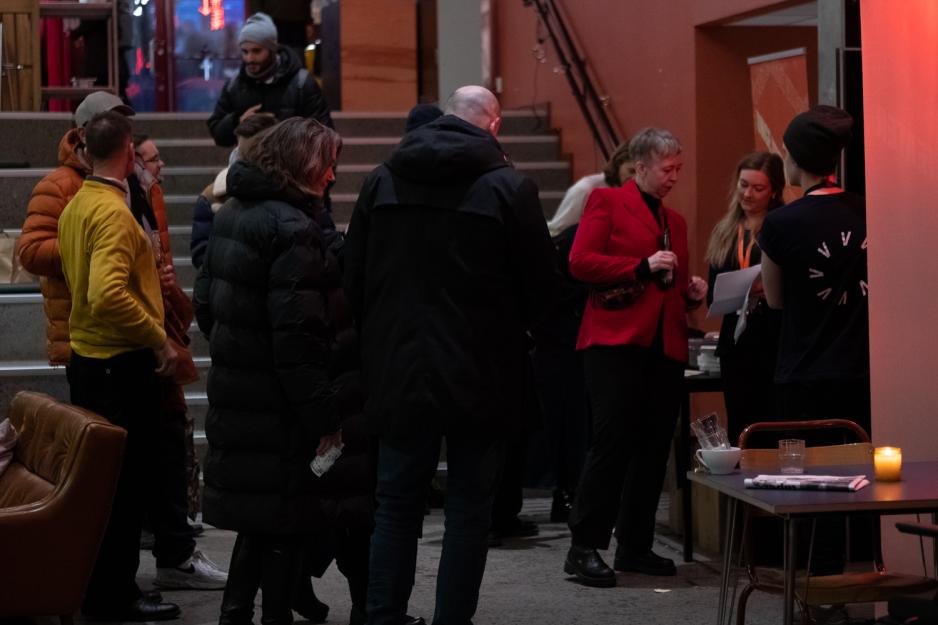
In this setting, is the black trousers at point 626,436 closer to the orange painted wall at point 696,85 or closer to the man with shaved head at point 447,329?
the man with shaved head at point 447,329

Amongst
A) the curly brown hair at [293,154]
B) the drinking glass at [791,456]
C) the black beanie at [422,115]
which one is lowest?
the drinking glass at [791,456]

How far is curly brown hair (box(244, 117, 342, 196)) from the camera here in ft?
15.8

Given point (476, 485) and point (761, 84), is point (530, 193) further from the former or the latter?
point (761, 84)

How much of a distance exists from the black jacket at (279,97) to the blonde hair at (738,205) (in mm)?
3000

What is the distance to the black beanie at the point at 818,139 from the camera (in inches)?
209

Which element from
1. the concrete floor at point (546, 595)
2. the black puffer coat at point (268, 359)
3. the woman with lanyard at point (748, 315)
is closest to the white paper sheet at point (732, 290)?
the woman with lanyard at point (748, 315)

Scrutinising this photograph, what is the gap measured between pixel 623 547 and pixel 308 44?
34.6ft

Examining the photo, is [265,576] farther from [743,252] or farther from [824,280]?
[743,252]

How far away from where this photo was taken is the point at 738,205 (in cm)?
656

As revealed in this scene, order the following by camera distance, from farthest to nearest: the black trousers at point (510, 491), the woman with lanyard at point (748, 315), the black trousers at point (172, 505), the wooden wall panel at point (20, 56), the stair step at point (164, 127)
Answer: the wooden wall panel at point (20, 56)
the stair step at point (164, 127)
the black trousers at point (510, 491)
the woman with lanyard at point (748, 315)
the black trousers at point (172, 505)

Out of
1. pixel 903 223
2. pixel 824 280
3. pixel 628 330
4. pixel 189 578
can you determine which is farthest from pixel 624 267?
pixel 189 578

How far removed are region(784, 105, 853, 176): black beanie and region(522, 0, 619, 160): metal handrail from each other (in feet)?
15.8

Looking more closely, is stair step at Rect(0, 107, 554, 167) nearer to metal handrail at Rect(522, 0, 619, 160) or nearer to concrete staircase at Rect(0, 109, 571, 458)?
concrete staircase at Rect(0, 109, 571, 458)

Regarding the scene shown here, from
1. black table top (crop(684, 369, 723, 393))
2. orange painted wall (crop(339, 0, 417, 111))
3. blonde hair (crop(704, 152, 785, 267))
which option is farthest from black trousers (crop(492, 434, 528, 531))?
orange painted wall (crop(339, 0, 417, 111))
